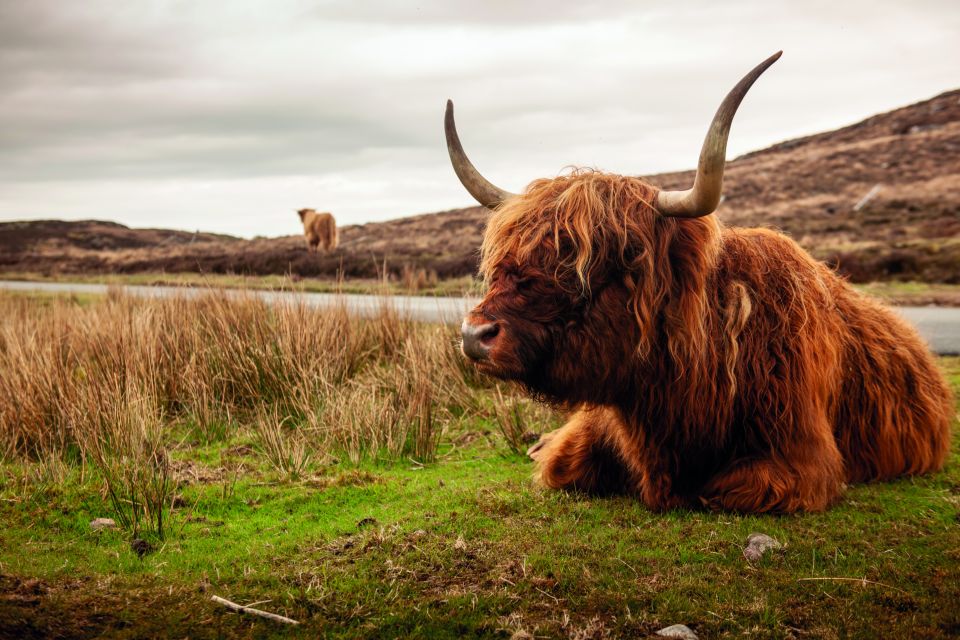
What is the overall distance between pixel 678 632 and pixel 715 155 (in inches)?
61.1

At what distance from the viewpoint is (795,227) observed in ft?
99.8

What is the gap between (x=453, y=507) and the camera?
3686 mm

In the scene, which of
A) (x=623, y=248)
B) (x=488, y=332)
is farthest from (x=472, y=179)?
(x=488, y=332)

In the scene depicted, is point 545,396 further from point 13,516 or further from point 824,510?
point 13,516

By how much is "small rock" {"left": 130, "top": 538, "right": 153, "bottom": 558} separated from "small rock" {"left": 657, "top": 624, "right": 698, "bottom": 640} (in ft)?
6.80

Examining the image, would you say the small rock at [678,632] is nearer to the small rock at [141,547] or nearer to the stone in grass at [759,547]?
the stone in grass at [759,547]

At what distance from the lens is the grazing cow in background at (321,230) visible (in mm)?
28781

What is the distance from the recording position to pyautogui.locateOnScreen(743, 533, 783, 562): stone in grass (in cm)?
287

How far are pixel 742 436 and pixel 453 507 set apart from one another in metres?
1.34

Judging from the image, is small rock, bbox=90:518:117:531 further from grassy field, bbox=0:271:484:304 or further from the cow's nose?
grassy field, bbox=0:271:484:304

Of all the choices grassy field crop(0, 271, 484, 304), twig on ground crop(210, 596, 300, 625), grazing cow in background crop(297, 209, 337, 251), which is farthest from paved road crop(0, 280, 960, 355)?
grazing cow in background crop(297, 209, 337, 251)

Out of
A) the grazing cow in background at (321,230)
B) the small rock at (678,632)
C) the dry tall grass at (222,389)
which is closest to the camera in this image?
the small rock at (678,632)

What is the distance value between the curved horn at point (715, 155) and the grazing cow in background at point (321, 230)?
26636 millimetres

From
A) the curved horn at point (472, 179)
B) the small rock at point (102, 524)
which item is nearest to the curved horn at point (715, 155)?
the curved horn at point (472, 179)
